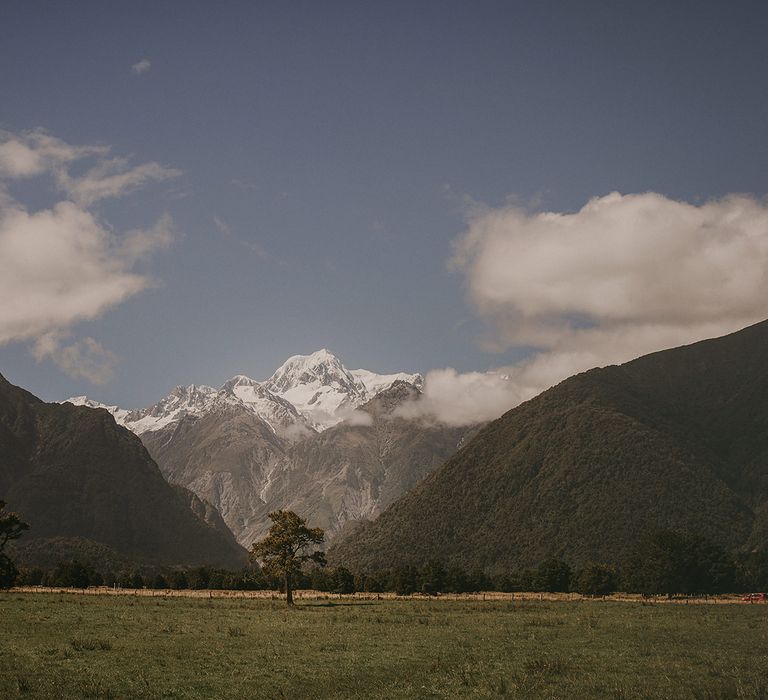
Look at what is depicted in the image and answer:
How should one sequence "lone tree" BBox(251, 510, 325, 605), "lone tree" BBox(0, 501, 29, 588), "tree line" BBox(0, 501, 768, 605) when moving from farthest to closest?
"tree line" BBox(0, 501, 768, 605), "lone tree" BBox(0, 501, 29, 588), "lone tree" BBox(251, 510, 325, 605)

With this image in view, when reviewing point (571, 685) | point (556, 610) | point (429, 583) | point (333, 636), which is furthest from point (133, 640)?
point (429, 583)

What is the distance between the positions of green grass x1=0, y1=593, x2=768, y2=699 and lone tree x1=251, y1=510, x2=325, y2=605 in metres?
29.2

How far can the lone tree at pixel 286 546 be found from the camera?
88000mm

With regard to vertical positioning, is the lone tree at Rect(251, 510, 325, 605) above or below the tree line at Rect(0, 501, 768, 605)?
above

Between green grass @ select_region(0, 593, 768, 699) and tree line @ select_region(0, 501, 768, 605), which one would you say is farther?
tree line @ select_region(0, 501, 768, 605)

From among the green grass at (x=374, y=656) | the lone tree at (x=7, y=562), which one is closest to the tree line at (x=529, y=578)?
the lone tree at (x=7, y=562)

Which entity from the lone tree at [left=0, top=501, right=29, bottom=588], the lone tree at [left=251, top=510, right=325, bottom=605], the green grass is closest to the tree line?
the lone tree at [left=0, top=501, right=29, bottom=588]

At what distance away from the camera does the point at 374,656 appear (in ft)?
120

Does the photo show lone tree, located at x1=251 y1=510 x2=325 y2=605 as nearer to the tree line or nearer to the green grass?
the tree line

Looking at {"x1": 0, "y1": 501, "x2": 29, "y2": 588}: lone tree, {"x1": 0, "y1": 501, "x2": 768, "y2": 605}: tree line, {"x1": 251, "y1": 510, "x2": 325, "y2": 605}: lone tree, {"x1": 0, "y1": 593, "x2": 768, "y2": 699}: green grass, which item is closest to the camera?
{"x1": 0, "y1": 593, "x2": 768, "y2": 699}: green grass

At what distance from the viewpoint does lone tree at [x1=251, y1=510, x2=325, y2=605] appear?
88.0 meters

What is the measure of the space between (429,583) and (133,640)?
293 feet

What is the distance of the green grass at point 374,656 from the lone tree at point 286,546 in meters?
29.2

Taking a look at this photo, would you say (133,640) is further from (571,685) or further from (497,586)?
(497,586)
